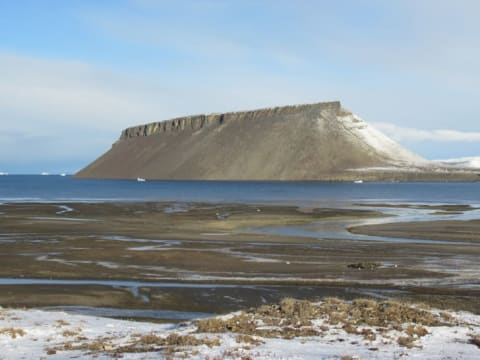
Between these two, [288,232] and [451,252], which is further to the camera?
[288,232]

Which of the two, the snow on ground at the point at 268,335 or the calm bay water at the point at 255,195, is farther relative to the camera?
the calm bay water at the point at 255,195

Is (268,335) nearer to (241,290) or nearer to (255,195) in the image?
(241,290)

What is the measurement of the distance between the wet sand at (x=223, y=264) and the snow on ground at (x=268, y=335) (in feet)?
11.7

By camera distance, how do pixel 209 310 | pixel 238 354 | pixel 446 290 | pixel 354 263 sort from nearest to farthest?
pixel 238 354
pixel 209 310
pixel 446 290
pixel 354 263

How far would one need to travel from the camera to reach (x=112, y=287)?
2338 centimetres

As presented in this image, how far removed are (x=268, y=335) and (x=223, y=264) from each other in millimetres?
14873

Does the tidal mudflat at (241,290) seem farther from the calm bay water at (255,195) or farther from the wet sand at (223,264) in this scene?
the calm bay water at (255,195)

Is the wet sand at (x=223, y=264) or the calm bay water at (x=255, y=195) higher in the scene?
the calm bay water at (x=255, y=195)

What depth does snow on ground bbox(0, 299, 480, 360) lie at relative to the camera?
1260 cm

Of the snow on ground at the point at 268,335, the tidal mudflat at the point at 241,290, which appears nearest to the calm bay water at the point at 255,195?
the tidal mudflat at the point at 241,290

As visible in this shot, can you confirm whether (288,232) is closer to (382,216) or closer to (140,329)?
(382,216)

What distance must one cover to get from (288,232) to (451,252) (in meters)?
13.9

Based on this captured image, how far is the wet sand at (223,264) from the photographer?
21.5m

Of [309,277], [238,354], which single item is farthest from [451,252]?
[238,354]
